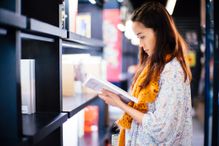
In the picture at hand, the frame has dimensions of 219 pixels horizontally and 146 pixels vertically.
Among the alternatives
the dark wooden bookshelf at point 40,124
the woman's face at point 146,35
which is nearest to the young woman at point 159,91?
the woman's face at point 146,35

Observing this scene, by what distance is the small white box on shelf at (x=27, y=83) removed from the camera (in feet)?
5.48

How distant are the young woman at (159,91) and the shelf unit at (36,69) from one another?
321 millimetres

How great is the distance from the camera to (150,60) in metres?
1.76

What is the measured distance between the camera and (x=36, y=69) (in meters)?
1.78

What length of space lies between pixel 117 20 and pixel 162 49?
12.8 ft

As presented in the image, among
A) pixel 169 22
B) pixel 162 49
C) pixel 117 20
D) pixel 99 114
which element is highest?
pixel 117 20

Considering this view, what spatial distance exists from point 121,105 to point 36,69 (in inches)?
20.4

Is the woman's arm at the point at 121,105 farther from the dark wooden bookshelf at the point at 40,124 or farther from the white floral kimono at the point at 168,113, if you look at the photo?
the dark wooden bookshelf at the point at 40,124

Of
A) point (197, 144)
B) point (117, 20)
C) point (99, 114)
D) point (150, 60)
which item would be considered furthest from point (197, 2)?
point (150, 60)

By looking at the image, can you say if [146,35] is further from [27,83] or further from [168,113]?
[27,83]

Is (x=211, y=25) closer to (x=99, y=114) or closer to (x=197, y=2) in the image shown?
(x=99, y=114)

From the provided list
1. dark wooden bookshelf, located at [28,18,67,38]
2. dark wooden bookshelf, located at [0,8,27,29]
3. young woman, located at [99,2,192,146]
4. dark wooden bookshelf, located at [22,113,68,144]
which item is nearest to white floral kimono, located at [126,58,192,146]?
young woman, located at [99,2,192,146]

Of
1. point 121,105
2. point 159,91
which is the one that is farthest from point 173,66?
point 121,105

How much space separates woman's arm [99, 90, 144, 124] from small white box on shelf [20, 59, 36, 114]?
392 millimetres
